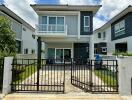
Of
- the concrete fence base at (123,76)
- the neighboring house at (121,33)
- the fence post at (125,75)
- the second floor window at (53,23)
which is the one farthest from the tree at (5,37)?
the neighboring house at (121,33)

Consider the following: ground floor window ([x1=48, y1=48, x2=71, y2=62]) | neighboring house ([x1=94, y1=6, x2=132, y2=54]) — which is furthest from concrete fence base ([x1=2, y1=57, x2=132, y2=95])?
ground floor window ([x1=48, y1=48, x2=71, y2=62])

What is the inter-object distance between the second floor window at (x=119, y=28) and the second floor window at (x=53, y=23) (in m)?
9.06

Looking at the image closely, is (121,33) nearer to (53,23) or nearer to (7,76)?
(53,23)

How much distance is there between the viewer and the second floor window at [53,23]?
24.9m

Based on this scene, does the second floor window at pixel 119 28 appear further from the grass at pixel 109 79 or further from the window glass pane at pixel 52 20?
the grass at pixel 109 79

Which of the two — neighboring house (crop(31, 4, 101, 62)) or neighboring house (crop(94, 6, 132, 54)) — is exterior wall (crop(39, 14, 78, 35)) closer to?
neighboring house (crop(31, 4, 101, 62))

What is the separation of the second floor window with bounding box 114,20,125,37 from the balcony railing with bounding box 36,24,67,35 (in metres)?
9.01

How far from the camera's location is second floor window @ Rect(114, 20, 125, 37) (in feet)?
94.8

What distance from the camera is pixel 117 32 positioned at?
104 feet

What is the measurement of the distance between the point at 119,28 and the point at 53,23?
10.9 meters

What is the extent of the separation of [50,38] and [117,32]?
38.3 feet

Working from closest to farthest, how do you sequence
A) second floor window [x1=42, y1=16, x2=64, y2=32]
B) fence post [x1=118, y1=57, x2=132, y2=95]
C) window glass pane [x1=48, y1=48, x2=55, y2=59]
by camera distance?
fence post [x1=118, y1=57, x2=132, y2=95], second floor window [x1=42, y1=16, x2=64, y2=32], window glass pane [x1=48, y1=48, x2=55, y2=59]

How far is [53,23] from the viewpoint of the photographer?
26.0m

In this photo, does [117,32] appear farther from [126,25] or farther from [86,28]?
[86,28]
